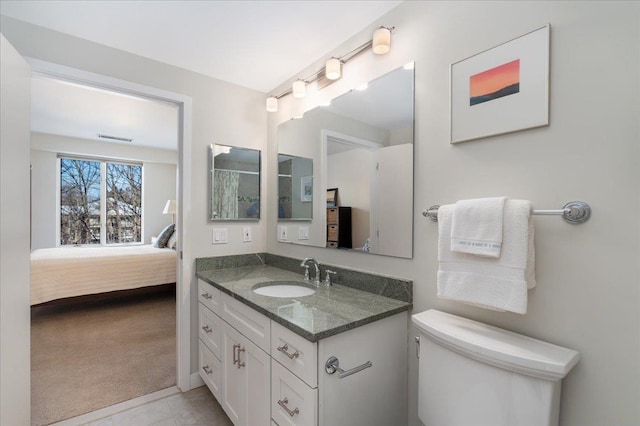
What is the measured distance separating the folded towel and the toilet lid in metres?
0.29

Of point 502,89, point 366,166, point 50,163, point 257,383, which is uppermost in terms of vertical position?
point 50,163

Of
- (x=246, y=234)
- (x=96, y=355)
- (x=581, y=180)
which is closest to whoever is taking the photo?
(x=581, y=180)

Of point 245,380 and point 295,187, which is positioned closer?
point 245,380

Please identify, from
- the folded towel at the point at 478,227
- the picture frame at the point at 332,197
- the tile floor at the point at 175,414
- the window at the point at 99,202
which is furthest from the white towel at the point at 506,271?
the window at the point at 99,202

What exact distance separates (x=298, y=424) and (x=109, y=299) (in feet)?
13.5

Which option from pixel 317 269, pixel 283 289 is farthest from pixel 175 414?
pixel 317 269

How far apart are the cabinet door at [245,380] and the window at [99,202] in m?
4.97

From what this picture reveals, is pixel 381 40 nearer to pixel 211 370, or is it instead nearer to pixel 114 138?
pixel 211 370

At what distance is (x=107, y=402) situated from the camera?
1.93m

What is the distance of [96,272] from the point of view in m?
3.47

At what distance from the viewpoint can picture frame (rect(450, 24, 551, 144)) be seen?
98 centimetres

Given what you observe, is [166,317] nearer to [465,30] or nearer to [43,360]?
[43,360]

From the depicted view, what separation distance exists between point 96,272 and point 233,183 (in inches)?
98.4

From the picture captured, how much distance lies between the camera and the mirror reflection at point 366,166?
4.68ft
